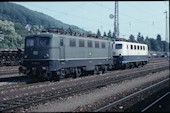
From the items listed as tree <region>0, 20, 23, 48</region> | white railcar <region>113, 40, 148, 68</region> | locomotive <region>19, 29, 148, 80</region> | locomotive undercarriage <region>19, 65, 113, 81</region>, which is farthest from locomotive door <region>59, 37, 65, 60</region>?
tree <region>0, 20, 23, 48</region>

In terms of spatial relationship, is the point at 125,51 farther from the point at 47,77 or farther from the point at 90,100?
the point at 90,100

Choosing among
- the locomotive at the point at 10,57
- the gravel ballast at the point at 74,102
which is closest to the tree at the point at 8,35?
the locomotive at the point at 10,57

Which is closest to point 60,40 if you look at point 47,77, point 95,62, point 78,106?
point 47,77

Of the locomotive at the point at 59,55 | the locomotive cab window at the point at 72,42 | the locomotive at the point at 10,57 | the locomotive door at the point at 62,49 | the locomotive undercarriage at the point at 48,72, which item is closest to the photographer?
the locomotive undercarriage at the point at 48,72

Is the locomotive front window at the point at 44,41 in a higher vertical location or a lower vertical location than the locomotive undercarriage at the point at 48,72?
higher

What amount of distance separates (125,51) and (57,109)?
25.8 m

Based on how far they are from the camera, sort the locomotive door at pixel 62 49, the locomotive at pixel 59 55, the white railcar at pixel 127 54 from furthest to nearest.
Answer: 1. the white railcar at pixel 127 54
2. the locomotive door at pixel 62 49
3. the locomotive at pixel 59 55

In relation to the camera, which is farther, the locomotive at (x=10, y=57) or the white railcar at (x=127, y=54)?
the locomotive at (x=10, y=57)

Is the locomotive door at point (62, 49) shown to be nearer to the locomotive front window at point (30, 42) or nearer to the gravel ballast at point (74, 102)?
the locomotive front window at point (30, 42)

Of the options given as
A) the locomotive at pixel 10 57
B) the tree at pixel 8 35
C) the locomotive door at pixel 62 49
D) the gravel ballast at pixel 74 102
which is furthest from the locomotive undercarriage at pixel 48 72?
the tree at pixel 8 35

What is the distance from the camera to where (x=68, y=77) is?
26828mm

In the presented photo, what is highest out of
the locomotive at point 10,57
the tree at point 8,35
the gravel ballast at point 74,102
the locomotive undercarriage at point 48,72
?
the tree at point 8,35

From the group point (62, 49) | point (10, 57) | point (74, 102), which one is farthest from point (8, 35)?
point (74, 102)

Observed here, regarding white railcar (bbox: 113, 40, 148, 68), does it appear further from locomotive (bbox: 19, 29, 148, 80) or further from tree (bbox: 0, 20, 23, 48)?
tree (bbox: 0, 20, 23, 48)
